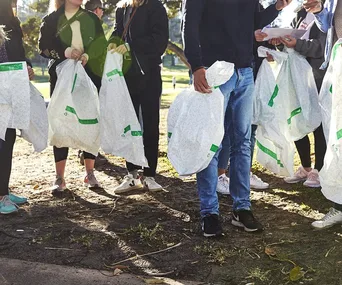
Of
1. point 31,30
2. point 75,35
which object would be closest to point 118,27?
point 75,35

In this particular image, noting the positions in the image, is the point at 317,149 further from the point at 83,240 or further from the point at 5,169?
the point at 5,169

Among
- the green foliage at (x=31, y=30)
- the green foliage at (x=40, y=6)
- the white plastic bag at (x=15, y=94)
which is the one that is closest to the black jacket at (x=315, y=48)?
the white plastic bag at (x=15, y=94)

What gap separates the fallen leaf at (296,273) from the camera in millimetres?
2695

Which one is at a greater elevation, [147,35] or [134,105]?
[147,35]

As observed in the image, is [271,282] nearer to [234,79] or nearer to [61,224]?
[234,79]

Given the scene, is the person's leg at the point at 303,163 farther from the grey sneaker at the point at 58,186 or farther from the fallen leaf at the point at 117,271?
the fallen leaf at the point at 117,271

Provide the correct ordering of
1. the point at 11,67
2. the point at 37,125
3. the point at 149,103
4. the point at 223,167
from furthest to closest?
the point at 223,167
the point at 149,103
the point at 37,125
the point at 11,67

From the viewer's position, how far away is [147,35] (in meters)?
4.46

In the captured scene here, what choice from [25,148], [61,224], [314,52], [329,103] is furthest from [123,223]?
[25,148]

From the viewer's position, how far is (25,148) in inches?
277

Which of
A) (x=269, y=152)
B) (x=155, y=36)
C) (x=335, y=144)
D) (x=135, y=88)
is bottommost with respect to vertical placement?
(x=269, y=152)

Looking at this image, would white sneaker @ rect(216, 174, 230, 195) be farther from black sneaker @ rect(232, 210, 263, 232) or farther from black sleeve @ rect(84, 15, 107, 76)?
black sleeve @ rect(84, 15, 107, 76)

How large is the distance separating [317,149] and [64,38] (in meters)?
2.31

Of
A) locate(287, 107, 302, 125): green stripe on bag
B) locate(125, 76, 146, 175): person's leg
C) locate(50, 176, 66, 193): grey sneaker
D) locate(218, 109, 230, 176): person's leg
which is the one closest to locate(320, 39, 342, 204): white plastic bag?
locate(287, 107, 302, 125): green stripe on bag
